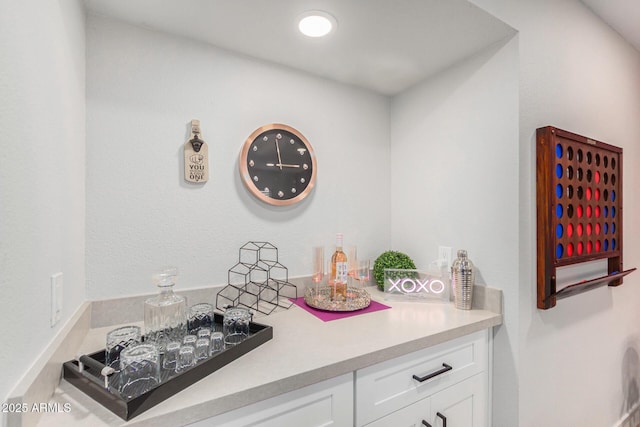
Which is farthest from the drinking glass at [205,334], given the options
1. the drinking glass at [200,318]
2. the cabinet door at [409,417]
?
the cabinet door at [409,417]

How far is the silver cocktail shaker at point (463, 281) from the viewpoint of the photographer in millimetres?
1438

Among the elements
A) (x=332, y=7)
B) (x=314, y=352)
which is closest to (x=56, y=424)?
(x=314, y=352)

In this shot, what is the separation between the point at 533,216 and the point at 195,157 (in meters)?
1.48

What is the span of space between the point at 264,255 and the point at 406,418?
0.90 metres

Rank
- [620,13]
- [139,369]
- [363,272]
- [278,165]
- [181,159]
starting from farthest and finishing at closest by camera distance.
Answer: [363,272] → [620,13] → [278,165] → [181,159] → [139,369]

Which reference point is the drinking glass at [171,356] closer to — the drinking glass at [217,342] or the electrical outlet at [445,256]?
the drinking glass at [217,342]

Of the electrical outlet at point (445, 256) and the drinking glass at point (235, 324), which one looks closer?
the drinking glass at point (235, 324)

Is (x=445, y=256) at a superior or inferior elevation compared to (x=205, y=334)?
superior

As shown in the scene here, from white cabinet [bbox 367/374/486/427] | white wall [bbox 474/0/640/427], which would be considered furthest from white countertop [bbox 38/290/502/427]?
white wall [bbox 474/0/640/427]

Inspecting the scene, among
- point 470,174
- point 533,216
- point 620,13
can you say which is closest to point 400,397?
point 533,216

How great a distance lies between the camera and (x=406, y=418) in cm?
112

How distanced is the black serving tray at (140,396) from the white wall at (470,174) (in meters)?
1.11

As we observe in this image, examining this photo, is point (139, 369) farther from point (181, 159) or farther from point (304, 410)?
point (181, 159)

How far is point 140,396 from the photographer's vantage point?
2.28 ft
